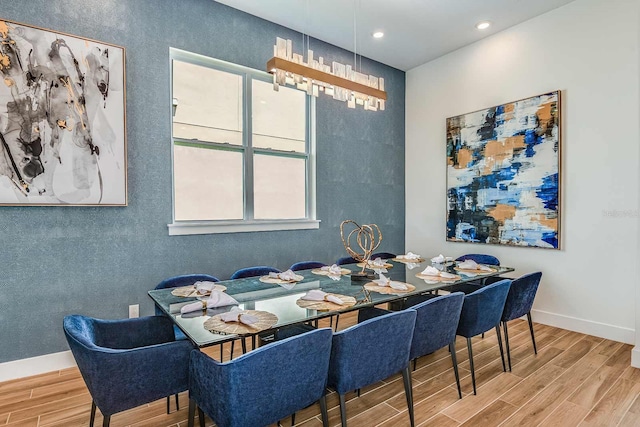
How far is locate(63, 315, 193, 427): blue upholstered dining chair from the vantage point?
1.51m

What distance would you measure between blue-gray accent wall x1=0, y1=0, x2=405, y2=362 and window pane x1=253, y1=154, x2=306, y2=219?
236 millimetres

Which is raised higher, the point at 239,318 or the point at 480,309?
the point at 239,318

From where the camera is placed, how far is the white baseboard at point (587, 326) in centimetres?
327

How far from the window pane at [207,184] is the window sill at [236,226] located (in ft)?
0.46

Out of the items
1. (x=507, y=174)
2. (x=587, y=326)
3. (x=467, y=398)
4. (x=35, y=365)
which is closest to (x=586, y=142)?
(x=507, y=174)

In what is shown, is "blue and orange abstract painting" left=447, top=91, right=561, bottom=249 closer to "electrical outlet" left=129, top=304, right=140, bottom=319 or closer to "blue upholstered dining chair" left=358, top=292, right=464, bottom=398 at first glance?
"blue upholstered dining chair" left=358, top=292, right=464, bottom=398

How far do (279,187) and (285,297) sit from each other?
7.23 feet

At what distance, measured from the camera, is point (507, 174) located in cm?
411

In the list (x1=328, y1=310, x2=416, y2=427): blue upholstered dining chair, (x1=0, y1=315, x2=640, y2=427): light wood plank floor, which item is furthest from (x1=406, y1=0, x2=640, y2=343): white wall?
(x1=328, y1=310, x2=416, y2=427): blue upholstered dining chair

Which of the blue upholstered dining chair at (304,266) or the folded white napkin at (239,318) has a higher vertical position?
the folded white napkin at (239,318)

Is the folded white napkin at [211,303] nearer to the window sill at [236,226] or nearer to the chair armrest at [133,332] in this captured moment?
the chair armrest at [133,332]

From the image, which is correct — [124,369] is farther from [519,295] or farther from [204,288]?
[519,295]

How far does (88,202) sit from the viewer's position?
9.48ft

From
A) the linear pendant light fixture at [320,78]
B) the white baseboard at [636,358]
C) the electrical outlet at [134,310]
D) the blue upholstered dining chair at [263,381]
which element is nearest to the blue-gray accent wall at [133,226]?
the electrical outlet at [134,310]
